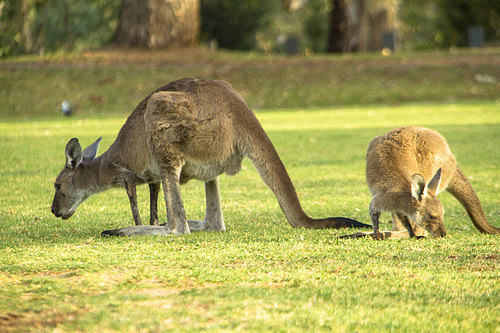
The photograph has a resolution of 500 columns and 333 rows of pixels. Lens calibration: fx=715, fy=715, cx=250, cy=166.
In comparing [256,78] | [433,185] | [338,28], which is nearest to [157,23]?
[256,78]

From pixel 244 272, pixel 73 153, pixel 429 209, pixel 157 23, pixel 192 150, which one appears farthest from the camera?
pixel 157 23

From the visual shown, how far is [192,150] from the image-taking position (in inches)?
201

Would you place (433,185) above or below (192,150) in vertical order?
below

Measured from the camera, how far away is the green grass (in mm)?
3076

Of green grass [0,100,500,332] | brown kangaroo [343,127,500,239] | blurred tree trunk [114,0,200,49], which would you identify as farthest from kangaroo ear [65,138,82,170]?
blurred tree trunk [114,0,200,49]

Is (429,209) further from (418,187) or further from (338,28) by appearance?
(338,28)

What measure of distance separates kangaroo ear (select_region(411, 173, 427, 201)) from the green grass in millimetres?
307

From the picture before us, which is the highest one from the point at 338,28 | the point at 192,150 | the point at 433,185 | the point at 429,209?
the point at 338,28

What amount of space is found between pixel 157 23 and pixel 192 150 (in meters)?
19.5

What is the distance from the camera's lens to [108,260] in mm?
4172

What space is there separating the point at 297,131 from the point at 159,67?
960 cm

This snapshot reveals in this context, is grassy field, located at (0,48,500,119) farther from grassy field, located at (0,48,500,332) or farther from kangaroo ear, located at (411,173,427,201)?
kangaroo ear, located at (411,173,427,201)

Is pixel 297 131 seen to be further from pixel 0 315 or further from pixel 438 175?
pixel 0 315

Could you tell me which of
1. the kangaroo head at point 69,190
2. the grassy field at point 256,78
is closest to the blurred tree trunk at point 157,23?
the grassy field at point 256,78
